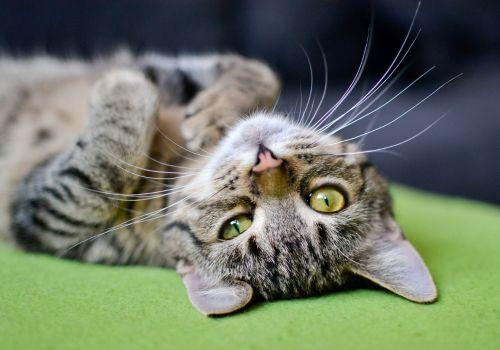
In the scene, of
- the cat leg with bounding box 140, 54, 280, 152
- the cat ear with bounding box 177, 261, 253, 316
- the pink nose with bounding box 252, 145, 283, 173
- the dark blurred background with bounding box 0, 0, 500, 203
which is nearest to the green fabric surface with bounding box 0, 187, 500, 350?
the cat ear with bounding box 177, 261, 253, 316

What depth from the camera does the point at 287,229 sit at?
1266 mm

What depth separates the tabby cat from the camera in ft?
4.15

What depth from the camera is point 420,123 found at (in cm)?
272

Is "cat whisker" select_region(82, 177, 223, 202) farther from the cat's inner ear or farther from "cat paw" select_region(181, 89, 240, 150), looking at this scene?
the cat's inner ear

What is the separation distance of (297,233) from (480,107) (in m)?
1.92

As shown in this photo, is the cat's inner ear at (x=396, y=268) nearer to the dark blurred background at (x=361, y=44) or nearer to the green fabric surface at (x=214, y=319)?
the green fabric surface at (x=214, y=319)

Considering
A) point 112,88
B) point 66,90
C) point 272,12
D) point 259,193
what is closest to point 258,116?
point 259,193

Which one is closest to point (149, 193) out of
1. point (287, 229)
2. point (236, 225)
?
point (236, 225)

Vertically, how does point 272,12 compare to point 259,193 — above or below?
above

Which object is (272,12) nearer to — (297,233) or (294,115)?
(294,115)

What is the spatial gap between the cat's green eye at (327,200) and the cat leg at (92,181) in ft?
1.73

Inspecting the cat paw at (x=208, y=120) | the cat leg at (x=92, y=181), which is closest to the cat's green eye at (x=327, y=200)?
the cat paw at (x=208, y=120)

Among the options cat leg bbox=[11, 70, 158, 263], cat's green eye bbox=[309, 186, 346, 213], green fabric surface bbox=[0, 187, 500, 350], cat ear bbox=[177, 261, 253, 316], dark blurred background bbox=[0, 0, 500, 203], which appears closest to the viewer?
green fabric surface bbox=[0, 187, 500, 350]

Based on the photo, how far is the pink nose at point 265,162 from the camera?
4.12 feet
